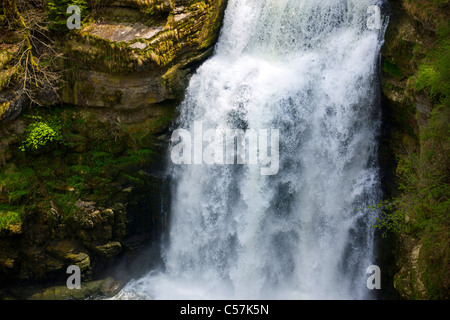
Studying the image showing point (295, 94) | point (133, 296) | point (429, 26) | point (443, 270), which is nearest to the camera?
point (443, 270)

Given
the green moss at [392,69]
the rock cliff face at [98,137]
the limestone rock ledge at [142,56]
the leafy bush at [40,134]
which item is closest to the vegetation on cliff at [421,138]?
the green moss at [392,69]

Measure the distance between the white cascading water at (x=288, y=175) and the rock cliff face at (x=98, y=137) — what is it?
3.13ft

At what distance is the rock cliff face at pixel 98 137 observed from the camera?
1203cm

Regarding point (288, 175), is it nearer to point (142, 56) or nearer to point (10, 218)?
point (142, 56)

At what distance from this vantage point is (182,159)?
41.1ft

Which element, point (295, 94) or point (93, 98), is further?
point (93, 98)

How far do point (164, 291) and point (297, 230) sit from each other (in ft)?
13.9

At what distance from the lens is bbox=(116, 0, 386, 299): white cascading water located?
1071 centimetres

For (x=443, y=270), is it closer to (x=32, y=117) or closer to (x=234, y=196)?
(x=234, y=196)

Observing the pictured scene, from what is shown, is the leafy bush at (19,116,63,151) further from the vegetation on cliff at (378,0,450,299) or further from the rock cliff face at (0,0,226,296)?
the vegetation on cliff at (378,0,450,299)

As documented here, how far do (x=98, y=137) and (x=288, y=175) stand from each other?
19.1 ft

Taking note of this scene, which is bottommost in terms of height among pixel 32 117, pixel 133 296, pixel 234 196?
pixel 133 296

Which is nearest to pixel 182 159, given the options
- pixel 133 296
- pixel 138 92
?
pixel 138 92

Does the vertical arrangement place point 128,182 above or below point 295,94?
below
